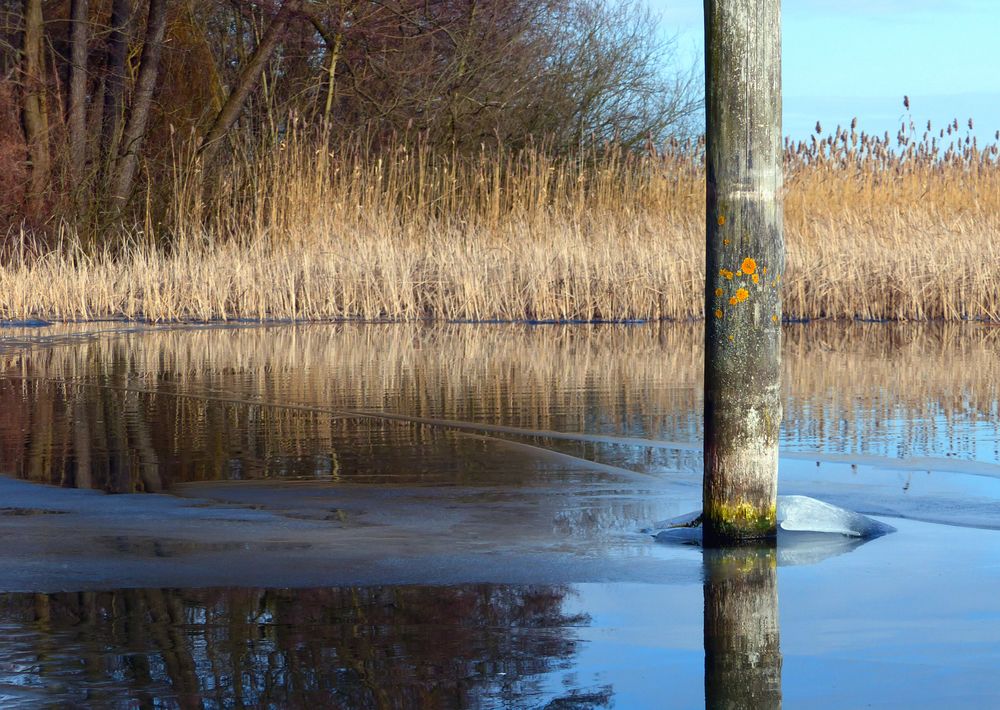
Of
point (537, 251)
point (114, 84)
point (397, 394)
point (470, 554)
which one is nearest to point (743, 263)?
point (470, 554)

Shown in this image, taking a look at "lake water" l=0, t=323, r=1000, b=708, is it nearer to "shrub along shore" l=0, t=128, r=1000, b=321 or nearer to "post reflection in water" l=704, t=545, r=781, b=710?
"post reflection in water" l=704, t=545, r=781, b=710

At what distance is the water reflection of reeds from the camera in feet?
18.9

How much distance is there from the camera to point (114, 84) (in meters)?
19.5

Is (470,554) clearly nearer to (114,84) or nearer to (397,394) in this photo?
(397,394)

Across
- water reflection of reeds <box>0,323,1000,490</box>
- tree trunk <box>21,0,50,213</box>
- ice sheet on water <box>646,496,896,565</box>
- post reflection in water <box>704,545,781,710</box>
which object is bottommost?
post reflection in water <box>704,545,781,710</box>

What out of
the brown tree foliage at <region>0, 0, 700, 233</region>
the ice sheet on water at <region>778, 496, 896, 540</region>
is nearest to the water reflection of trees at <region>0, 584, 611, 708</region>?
the ice sheet on water at <region>778, 496, 896, 540</region>

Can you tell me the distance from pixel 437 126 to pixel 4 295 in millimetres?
8228

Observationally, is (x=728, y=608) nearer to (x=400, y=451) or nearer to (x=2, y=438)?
(x=400, y=451)

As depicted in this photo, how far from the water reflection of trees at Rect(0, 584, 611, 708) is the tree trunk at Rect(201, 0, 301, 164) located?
16.5 metres

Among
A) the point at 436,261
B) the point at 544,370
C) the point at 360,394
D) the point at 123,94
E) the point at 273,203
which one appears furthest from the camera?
the point at 123,94

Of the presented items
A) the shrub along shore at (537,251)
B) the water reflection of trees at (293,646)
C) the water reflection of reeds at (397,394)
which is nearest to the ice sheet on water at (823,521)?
the water reflection of trees at (293,646)

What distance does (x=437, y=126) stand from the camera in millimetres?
20594

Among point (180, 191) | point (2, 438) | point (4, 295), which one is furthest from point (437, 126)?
point (2, 438)

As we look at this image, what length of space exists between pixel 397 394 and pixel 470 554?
4003 millimetres
